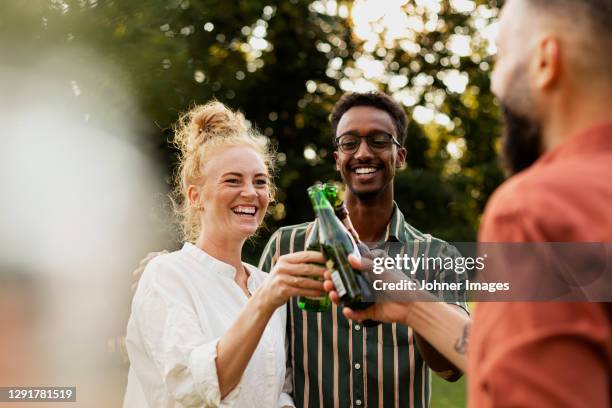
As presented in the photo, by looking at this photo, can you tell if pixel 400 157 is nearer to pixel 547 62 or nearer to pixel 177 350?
pixel 177 350

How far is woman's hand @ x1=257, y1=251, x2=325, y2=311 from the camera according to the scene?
2.18m

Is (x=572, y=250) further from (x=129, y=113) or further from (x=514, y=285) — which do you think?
(x=129, y=113)

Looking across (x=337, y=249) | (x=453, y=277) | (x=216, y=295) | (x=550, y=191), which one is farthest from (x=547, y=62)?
(x=453, y=277)

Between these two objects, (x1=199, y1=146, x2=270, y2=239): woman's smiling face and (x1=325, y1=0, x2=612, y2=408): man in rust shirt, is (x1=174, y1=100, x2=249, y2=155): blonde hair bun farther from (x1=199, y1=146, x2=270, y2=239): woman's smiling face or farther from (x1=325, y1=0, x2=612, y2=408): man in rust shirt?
(x1=325, y1=0, x2=612, y2=408): man in rust shirt

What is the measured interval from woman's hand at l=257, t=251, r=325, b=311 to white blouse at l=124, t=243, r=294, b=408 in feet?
0.89

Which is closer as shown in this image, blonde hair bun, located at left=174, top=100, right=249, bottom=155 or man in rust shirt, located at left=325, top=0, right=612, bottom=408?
man in rust shirt, located at left=325, top=0, right=612, bottom=408

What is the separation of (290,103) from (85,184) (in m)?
5.96

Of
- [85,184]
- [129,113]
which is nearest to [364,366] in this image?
[85,184]

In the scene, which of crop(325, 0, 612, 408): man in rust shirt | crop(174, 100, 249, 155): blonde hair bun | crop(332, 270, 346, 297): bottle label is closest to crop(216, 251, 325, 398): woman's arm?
crop(332, 270, 346, 297): bottle label

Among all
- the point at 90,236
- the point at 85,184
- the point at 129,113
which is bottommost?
the point at 90,236

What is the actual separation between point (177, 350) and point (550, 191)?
1605 millimetres

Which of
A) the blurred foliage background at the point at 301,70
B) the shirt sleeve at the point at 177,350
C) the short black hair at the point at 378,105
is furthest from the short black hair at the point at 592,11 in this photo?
the blurred foliage background at the point at 301,70

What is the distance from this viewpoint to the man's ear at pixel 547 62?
1.16 meters

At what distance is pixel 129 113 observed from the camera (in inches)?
403
